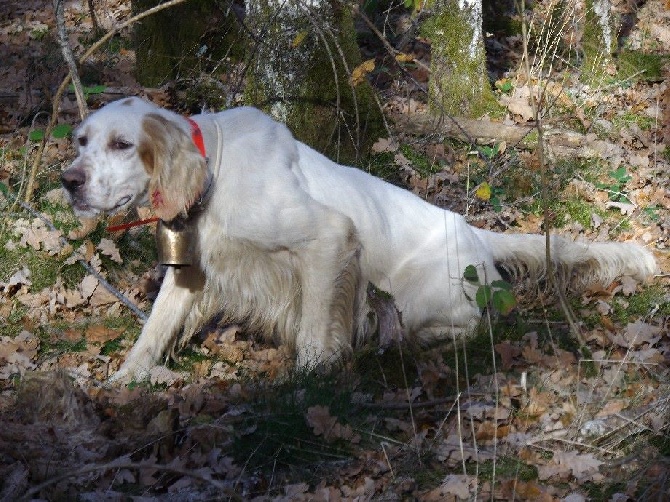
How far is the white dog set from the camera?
4.32 m

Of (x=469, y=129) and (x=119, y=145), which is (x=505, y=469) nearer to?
(x=119, y=145)

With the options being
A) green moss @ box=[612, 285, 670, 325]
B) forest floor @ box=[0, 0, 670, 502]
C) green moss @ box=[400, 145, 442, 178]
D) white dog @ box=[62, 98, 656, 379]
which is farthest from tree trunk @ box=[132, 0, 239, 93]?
green moss @ box=[612, 285, 670, 325]

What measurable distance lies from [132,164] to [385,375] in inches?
62.4

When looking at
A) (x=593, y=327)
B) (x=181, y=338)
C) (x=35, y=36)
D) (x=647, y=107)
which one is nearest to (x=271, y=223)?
(x=181, y=338)

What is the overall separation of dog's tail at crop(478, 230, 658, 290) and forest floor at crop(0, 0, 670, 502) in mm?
98

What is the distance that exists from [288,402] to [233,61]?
5220mm

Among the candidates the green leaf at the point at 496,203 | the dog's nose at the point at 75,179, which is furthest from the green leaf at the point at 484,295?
the green leaf at the point at 496,203

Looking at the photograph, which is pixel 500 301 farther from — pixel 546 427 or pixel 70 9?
pixel 70 9

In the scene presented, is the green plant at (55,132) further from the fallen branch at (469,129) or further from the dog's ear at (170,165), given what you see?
the fallen branch at (469,129)

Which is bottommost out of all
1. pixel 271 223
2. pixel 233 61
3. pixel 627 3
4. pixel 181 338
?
pixel 181 338

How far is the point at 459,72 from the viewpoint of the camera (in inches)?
310

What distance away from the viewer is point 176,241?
15.1 feet

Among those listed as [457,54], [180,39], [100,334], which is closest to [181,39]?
[180,39]

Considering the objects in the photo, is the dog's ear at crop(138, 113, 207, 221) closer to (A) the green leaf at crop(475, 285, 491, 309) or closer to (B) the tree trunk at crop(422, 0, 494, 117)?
(A) the green leaf at crop(475, 285, 491, 309)
